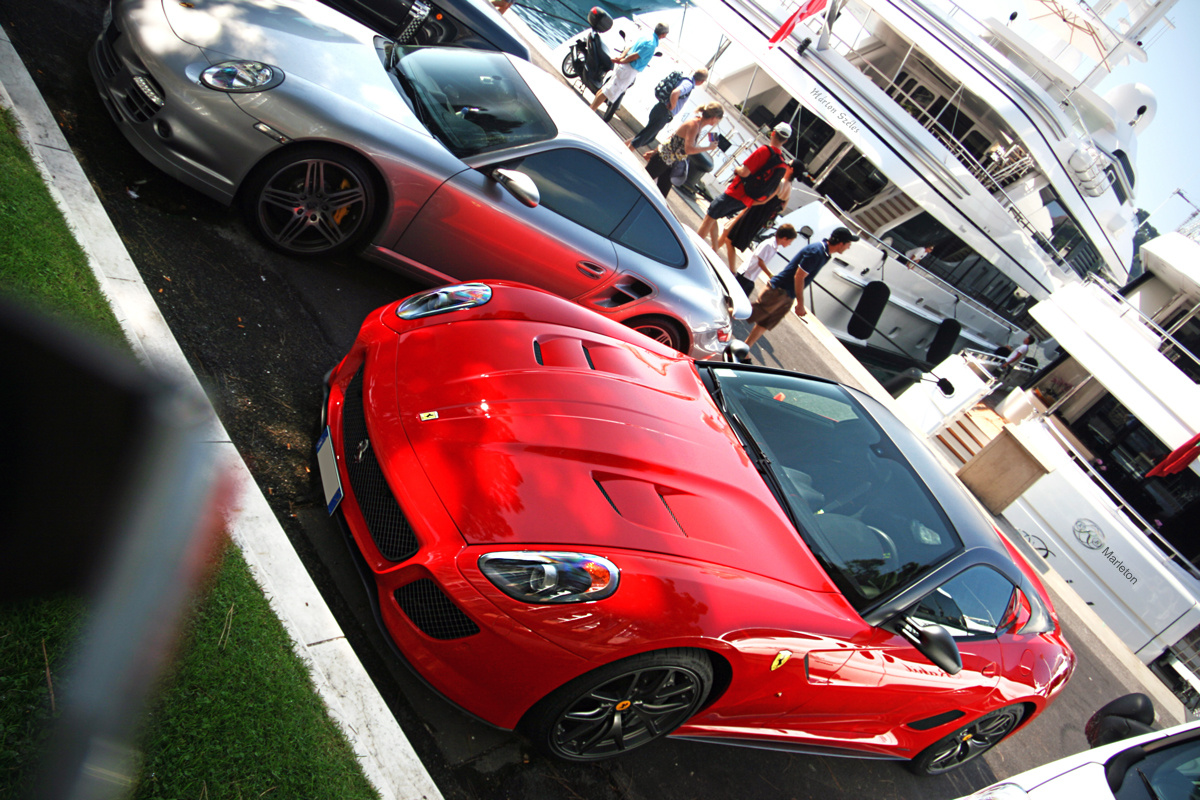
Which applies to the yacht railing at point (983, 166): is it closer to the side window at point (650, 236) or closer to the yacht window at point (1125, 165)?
the yacht window at point (1125, 165)

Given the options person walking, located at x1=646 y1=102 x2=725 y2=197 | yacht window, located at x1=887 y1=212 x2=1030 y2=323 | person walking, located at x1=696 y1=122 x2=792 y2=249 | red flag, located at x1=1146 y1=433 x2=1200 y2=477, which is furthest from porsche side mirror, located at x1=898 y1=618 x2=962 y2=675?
yacht window, located at x1=887 y1=212 x2=1030 y2=323

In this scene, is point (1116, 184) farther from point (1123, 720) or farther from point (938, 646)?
point (938, 646)

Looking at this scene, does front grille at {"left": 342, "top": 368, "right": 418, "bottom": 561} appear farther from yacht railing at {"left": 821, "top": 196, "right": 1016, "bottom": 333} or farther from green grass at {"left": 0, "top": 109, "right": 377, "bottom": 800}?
yacht railing at {"left": 821, "top": 196, "right": 1016, "bottom": 333}

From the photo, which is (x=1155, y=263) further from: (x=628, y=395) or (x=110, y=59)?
(x=110, y=59)

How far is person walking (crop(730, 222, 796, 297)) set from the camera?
783 cm

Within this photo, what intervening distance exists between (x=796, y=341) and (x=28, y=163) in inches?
300

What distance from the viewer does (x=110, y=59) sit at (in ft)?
12.8

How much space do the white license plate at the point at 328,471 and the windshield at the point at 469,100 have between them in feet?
6.70

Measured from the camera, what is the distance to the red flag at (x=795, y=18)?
14.1m

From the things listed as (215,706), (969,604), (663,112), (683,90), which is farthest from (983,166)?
(215,706)

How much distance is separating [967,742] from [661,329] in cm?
321

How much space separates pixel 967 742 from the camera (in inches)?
159

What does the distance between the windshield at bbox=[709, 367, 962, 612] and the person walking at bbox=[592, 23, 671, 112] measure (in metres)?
7.06

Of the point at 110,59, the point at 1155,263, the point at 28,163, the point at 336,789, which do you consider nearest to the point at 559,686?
the point at 336,789
